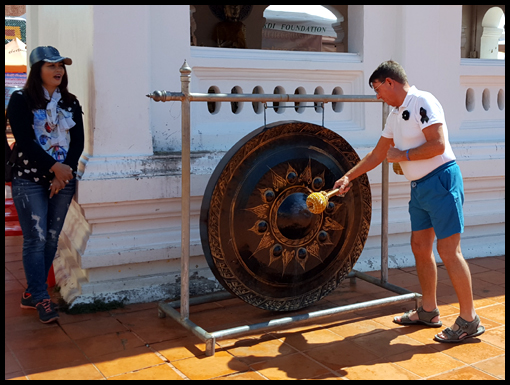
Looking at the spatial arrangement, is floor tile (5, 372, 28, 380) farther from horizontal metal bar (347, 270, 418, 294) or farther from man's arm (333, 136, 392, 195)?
horizontal metal bar (347, 270, 418, 294)

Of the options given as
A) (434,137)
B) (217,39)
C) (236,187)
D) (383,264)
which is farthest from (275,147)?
(217,39)

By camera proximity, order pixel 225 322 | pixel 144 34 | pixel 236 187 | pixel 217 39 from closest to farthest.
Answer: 1. pixel 236 187
2. pixel 225 322
3. pixel 144 34
4. pixel 217 39

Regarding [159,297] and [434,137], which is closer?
[434,137]

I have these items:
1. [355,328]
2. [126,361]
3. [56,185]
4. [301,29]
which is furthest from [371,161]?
[301,29]

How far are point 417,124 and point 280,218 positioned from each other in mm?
926

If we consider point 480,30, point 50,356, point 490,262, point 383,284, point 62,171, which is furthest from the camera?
point 480,30

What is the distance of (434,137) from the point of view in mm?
3307

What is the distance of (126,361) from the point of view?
126 inches

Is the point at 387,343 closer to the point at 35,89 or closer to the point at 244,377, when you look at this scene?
the point at 244,377

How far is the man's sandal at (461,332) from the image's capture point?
3.46 m

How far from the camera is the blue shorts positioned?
3.39 m

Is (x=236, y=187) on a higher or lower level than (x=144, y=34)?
lower

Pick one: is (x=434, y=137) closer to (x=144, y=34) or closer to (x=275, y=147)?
(x=275, y=147)
